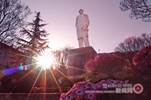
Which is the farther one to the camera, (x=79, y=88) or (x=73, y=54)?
(x=73, y=54)

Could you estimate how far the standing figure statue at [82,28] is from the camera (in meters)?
33.2

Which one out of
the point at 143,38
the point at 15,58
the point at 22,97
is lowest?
the point at 22,97

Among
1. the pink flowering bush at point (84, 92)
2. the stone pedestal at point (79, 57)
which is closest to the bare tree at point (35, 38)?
the stone pedestal at point (79, 57)

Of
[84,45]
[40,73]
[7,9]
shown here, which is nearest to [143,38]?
[84,45]

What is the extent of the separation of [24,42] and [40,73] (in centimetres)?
1096

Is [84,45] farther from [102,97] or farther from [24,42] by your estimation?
[102,97]

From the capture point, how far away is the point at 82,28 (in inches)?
1326

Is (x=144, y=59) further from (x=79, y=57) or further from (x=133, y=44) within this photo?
(x=133, y=44)

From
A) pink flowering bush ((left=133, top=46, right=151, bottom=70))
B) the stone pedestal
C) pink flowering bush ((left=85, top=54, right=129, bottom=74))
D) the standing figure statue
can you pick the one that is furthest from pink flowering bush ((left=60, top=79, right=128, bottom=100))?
the standing figure statue

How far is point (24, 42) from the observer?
35281mm

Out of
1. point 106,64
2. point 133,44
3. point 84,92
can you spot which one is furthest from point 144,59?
point 133,44

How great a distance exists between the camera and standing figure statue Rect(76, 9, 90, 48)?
109ft

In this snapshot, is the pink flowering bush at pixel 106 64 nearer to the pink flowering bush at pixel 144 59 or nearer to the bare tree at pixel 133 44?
the pink flowering bush at pixel 144 59

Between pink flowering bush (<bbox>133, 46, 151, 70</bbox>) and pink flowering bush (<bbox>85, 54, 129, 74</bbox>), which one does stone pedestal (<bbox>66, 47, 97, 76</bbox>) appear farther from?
pink flowering bush (<bbox>133, 46, 151, 70</bbox>)
